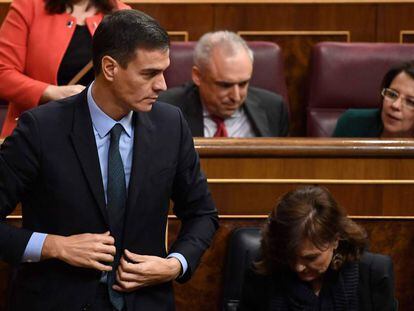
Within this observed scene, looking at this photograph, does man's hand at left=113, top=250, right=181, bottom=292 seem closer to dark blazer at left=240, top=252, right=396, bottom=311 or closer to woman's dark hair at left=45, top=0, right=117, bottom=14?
dark blazer at left=240, top=252, right=396, bottom=311

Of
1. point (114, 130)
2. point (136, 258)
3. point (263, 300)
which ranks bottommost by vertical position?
point (263, 300)

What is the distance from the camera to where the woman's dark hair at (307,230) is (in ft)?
3.28

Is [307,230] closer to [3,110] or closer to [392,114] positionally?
[392,114]

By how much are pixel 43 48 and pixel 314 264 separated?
Result: 52 centimetres

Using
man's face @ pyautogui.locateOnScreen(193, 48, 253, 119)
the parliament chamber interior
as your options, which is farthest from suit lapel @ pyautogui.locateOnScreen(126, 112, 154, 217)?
man's face @ pyautogui.locateOnScreen(193, 48, 253, 119)

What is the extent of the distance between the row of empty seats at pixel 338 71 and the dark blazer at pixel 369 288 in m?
0.58

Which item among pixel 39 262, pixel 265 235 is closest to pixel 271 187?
pixel 265 235

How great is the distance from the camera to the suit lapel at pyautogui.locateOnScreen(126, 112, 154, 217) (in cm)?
88

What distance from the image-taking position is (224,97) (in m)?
1.46

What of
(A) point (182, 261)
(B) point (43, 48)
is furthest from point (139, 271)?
(B) point (43, 48)

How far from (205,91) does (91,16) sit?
235 millimetres

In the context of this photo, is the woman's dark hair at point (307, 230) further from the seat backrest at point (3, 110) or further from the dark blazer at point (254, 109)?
the seat backrest at point (3, 110)

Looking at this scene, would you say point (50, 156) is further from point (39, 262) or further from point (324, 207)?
point (324, 207)

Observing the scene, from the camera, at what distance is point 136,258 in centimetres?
87
